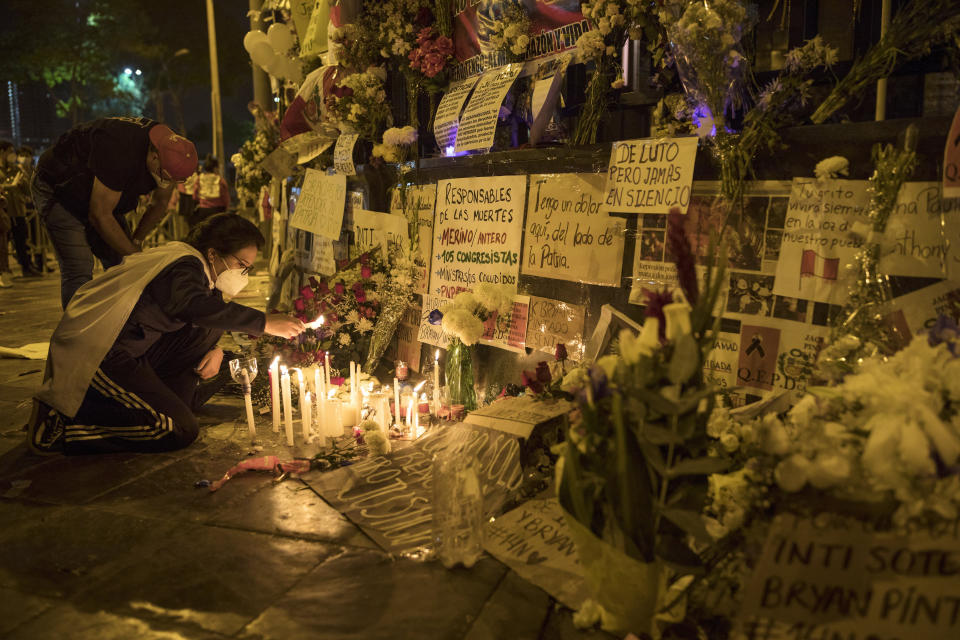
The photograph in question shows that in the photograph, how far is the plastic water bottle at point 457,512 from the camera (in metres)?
3.09

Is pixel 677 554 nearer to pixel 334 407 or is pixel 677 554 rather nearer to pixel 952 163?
pixel 952 163

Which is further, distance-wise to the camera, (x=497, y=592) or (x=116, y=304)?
(x=116, y=304)

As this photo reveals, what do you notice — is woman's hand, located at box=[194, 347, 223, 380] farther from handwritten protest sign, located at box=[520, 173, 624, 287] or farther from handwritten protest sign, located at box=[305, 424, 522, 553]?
handwritten protest sign, located at box=[520, 173, 624, 287]

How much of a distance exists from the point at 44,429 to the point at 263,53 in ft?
19.1

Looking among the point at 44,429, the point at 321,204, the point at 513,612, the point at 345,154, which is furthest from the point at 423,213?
the point at 513,612

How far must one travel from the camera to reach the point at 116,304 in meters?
4.37

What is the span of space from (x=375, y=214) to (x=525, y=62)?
1.96 m

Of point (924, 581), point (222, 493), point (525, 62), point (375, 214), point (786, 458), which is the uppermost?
point (525, 62)

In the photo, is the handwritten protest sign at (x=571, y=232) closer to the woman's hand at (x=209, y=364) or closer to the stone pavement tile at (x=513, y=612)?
the stone pavement tile at (x=513, y=612)

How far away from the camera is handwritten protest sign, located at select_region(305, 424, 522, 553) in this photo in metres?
3.45

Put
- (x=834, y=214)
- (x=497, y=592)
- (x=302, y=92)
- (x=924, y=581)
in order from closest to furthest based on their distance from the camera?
(x=924, y=581) < (x=497, y=592) < (x=834, y=214) < (x=302, y=92)

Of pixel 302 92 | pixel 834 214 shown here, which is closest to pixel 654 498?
pixel 834 214

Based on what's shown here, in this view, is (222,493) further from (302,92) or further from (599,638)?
(302,92)

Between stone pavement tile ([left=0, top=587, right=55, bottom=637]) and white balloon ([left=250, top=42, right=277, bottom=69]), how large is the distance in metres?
7.23
